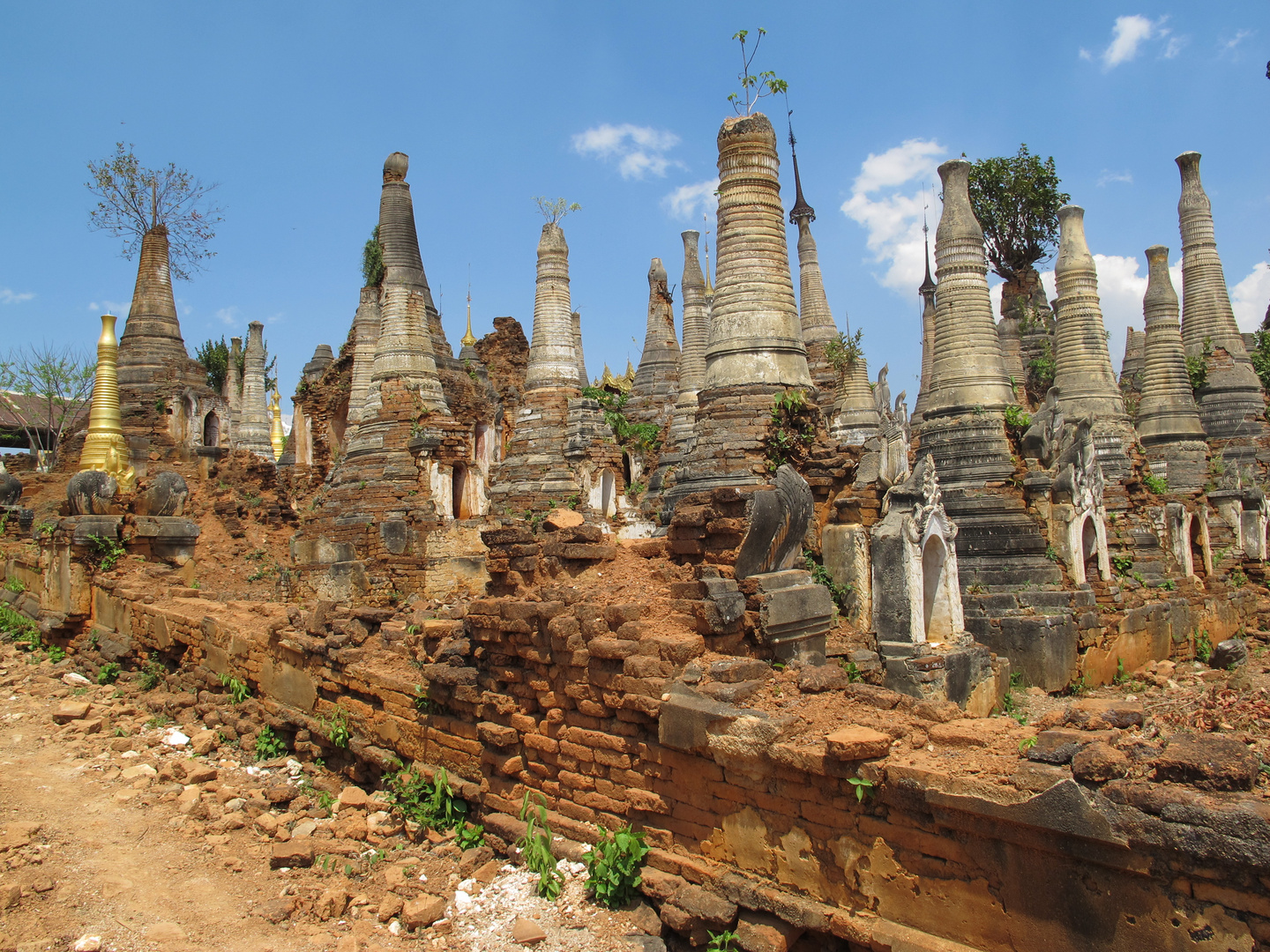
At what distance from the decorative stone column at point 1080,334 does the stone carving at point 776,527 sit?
1157cm

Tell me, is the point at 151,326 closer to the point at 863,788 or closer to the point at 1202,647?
the point at 863,788

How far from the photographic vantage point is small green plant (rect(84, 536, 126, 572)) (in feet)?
33.3

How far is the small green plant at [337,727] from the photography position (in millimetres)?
6301

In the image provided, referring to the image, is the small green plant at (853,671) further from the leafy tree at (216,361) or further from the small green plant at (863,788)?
the leafy tree at (216,361)

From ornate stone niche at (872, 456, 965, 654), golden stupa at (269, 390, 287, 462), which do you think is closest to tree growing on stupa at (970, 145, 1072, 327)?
ornate stone niche at (872, 456, 965, 654)

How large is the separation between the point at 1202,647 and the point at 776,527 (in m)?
10.3

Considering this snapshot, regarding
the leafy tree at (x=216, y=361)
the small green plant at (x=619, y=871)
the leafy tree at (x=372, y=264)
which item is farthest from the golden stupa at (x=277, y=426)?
the small green plant at (x=619, y=871)

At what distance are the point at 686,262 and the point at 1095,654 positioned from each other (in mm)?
14815

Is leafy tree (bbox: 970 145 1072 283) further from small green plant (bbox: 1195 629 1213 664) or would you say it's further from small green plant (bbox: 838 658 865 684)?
small green plant (bbox: 838 658 865 684)

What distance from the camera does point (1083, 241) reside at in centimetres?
1563

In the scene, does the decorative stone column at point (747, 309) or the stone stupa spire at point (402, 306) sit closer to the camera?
the decorative stone column at point (747, 309)

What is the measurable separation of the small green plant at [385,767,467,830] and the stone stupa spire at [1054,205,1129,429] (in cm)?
1388

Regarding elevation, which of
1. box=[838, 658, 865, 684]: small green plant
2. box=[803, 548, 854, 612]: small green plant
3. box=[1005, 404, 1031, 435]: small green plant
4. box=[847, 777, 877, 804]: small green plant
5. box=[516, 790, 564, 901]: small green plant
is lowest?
box=[516, 790, 564, 901]: small green plant

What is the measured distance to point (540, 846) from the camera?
15.1ft
